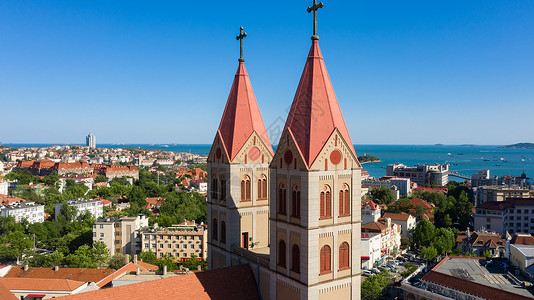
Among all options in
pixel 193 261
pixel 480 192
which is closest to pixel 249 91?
pixel 193 261

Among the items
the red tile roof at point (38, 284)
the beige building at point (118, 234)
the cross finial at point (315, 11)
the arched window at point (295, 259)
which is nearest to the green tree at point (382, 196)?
the beige building at point (118, 234)

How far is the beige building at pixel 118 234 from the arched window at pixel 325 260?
62967mm

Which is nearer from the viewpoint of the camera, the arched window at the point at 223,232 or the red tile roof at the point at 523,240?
the arched window at the point at 223,232

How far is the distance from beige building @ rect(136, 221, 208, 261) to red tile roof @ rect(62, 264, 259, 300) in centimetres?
5115

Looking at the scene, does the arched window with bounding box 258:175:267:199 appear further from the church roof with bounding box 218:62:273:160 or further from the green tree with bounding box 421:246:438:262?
the green tree with bounding box 421:246:438:262

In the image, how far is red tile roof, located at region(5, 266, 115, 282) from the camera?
49188mm

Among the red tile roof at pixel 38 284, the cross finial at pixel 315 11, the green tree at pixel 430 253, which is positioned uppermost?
the cross finial at pixel 315 11

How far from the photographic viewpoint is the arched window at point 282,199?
2253 cm

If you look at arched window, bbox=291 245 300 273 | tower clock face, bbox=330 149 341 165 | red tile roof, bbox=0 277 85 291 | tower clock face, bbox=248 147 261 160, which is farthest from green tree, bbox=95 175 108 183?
tower clock face, bbox=330 149 341 165

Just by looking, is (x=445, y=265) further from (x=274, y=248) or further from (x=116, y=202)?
(x=116, y=202)

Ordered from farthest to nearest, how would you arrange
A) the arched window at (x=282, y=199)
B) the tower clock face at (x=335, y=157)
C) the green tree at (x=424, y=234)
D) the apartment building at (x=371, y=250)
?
the green tree at (x=424, y=234)
the apartment building at (x=371, y=250)
the arched window at (x=282, y=199)
the tower clock face at (x=335, y=157)

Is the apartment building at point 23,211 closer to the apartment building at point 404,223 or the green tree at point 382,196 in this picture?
the apartment building at point 404,223

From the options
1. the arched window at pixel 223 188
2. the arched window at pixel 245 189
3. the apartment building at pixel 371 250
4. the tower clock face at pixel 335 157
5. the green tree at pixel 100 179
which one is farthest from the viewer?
the green tree at pixel 100 179

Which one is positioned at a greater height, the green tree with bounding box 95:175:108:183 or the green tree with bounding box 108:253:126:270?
the green tree with bounding box 95:175:108:183
